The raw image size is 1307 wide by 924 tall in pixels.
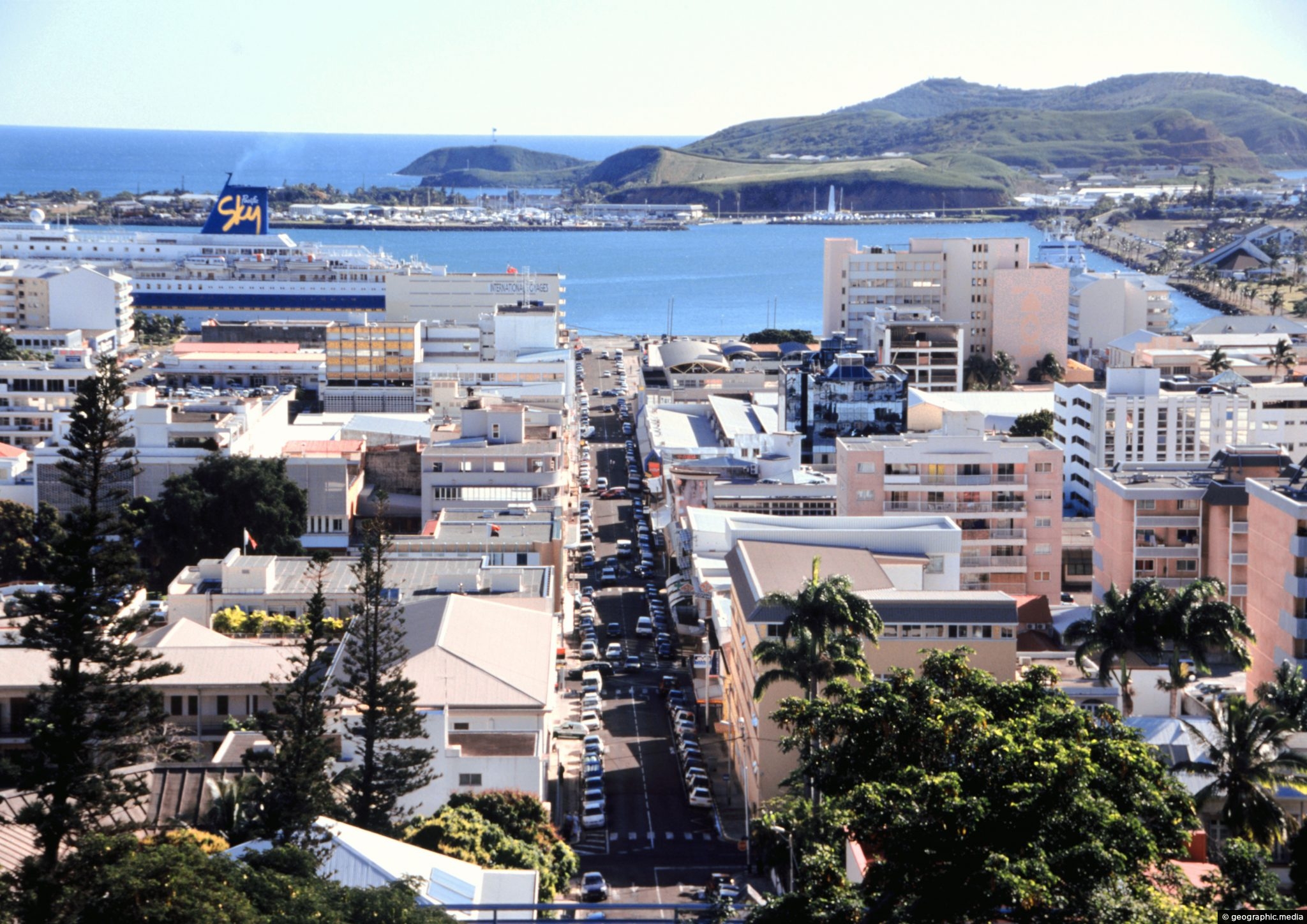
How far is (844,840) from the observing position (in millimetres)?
7969

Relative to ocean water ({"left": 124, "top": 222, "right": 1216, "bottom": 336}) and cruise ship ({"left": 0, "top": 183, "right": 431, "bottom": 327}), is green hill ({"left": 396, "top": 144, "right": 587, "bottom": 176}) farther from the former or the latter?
cruise ship ({"left": 0, "top": 183, "right": 431, "bottom": 327})

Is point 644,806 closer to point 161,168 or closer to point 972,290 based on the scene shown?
point 972,290

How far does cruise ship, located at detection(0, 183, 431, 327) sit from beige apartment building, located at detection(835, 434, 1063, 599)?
27.5 metres

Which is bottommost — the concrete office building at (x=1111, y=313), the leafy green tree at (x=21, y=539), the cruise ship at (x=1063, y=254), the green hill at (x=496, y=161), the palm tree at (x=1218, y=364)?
the leafy green tree at (x=21, y=539)

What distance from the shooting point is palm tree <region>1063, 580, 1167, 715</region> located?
1352 cm

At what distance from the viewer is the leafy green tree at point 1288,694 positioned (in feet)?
36.4

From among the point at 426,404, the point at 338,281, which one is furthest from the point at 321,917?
the point at 338,281

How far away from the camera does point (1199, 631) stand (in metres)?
13.4

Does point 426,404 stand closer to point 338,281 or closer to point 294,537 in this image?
point 294,537

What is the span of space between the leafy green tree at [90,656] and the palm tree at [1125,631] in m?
7.34

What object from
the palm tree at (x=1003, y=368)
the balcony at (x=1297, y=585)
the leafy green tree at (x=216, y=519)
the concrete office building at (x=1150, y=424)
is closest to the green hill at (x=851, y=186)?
the palm tree at (x=1003, y=368)

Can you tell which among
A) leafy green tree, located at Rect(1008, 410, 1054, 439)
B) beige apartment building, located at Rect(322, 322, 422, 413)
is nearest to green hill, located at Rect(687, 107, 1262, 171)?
beige apartment building, located at Rect(322, 322, 422, 413)

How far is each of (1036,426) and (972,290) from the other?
41.7 feet

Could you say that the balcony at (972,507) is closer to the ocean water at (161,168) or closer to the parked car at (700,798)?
the parked car at (700,798)
